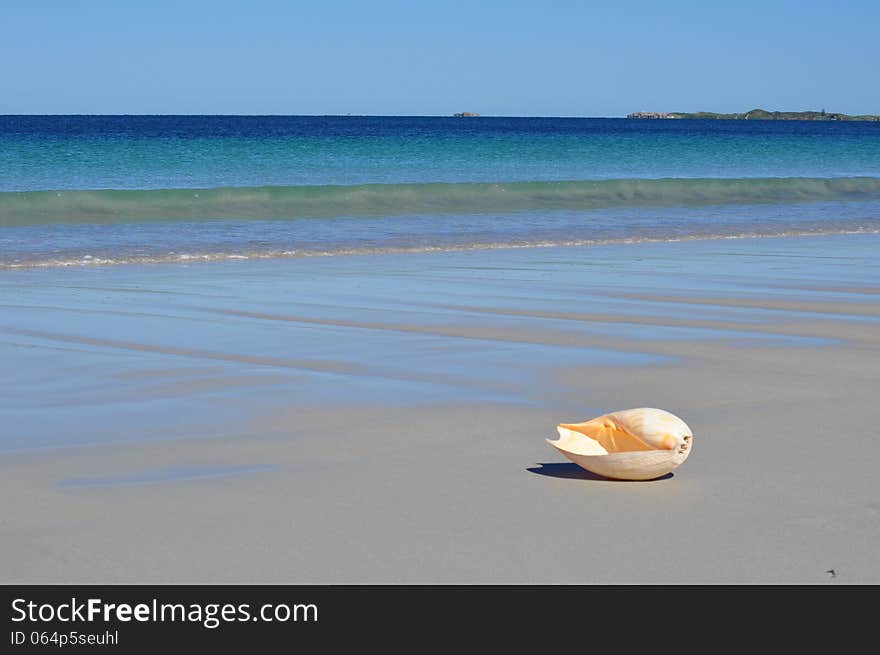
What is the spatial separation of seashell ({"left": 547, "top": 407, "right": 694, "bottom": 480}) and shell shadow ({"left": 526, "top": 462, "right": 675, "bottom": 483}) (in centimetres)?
6

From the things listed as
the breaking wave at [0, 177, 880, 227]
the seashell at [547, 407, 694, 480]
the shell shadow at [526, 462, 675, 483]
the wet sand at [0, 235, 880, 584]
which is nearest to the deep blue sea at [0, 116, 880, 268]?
the breaking wave at [0, 177, 880, 227]

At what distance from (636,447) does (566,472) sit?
0.26 metres

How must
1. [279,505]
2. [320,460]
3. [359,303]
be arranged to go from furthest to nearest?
1. [359,303]
2. [320,460]
3. [279,505]

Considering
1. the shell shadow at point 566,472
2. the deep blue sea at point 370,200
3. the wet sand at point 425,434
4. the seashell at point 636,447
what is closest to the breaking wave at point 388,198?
the deep blue sea at point 370,200

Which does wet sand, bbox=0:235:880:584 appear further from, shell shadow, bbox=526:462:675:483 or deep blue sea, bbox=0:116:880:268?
deep blue sea, bbox=0:116:880:268

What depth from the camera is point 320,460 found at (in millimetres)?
4375

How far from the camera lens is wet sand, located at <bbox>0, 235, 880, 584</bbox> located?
11.2 feet

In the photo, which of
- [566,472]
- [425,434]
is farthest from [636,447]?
[425,434]

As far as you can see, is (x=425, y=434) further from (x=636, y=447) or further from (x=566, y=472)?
(x=636, y=447)

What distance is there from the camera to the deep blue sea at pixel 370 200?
47.3 ft

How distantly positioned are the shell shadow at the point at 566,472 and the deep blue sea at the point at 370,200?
8.57 meters

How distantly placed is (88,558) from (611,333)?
4314 millimetres

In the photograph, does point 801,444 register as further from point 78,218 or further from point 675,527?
point 78,218
